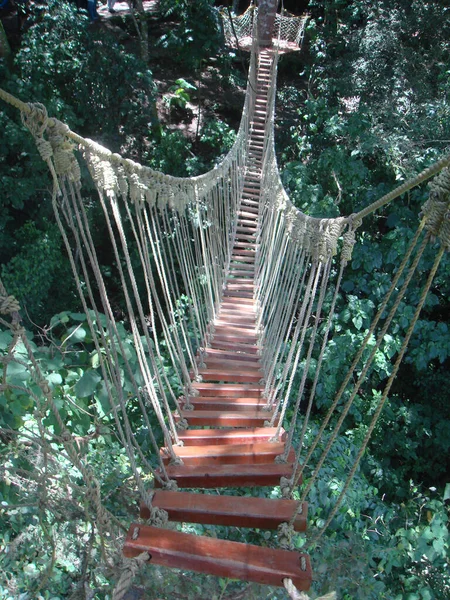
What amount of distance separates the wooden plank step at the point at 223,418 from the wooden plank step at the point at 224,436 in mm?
79

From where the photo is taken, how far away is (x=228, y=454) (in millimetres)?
1298

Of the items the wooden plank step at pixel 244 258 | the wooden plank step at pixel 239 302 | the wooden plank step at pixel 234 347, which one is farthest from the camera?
the wooden plank step at pixel 244 258

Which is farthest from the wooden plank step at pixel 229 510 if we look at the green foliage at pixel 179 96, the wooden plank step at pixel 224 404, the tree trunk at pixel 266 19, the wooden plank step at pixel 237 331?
the green foliage at pixel 179 96

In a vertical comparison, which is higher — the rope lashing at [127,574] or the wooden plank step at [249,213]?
the rope lashing at [127,574]

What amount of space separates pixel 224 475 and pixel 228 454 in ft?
0.39

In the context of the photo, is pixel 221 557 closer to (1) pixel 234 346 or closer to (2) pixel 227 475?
(2) pixel 227 475

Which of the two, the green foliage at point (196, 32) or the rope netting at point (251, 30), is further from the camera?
the rope netting at point (251, 30)

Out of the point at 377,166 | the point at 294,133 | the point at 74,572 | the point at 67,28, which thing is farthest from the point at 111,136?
the point at 74,572

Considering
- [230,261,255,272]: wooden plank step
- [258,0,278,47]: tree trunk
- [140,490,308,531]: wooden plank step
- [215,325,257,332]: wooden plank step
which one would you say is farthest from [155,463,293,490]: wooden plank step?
[258,0,278,47]: tree trunk

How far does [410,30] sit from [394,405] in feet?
12.7

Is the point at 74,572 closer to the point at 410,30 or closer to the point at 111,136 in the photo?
the point at 111,136

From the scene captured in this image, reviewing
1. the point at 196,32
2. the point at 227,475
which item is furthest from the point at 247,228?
the point at 196,32

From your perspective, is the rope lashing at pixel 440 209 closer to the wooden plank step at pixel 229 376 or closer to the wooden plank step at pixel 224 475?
the wooden plank step at pixel 224 475

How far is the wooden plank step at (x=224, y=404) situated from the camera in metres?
1.63
